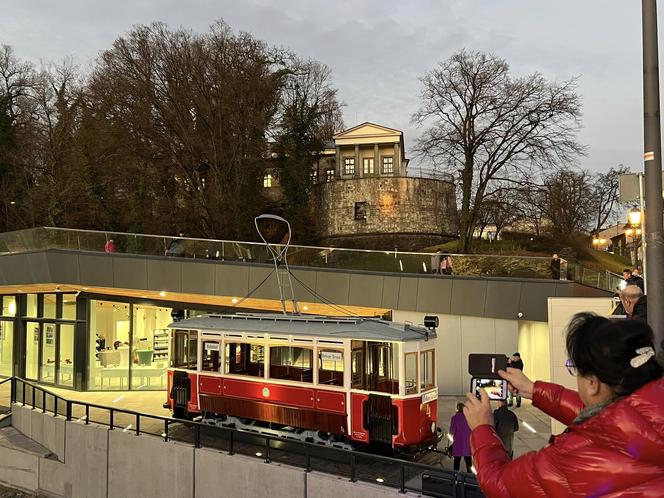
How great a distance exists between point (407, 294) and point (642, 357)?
19859 mm

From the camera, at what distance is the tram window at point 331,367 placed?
12.7 m

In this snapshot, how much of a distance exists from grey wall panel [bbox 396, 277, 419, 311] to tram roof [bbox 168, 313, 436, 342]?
7.98 m

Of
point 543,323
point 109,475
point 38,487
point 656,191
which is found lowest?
point 38,487

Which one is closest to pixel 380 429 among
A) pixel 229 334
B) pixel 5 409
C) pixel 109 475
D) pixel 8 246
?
pixel 229 334

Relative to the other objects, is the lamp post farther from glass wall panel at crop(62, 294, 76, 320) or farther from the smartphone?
glass wall panel at crop(62, 294, 76, 320)

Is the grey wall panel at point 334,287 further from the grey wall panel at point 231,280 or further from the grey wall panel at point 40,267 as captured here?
the grey wall panel at point 40,267

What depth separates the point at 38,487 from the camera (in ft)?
50.2

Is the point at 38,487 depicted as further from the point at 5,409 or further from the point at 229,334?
the point at 229,334

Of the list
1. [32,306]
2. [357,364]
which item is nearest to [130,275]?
[32,306]

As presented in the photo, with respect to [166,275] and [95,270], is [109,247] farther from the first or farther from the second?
[166,275]

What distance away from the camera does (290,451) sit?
35.8ft

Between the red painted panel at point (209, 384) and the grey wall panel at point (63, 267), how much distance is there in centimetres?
1124

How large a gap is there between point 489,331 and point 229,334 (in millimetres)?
10134

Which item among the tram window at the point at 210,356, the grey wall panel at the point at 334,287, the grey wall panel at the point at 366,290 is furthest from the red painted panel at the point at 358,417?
the grey wall panel at the point at 334,287
